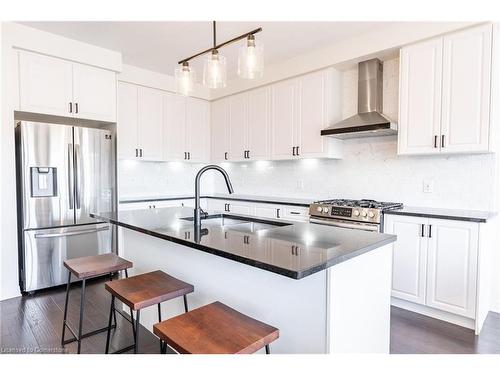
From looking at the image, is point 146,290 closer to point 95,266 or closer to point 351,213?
point 95,266

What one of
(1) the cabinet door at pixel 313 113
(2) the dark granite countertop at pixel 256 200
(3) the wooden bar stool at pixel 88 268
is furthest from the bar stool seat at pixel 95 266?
(1) the cabinet door at pixel 313 113

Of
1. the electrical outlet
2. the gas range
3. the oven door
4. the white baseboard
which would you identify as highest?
the electrical outlet

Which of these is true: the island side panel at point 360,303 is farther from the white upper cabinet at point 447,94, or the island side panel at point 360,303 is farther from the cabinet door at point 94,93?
the cabinet door at point 94,93

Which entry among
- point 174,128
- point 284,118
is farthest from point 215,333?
point 174,128

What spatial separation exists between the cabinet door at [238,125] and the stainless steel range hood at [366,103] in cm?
147

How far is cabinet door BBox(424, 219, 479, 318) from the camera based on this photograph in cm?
243

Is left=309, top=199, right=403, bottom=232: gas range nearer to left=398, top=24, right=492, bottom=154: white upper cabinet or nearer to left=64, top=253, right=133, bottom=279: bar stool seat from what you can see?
left=398, top=24, right=492, bottom=154: white upper cabinet

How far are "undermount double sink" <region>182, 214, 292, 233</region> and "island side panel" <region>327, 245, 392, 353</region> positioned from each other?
1.97 feet

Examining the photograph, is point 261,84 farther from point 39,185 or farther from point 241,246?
point 241,246

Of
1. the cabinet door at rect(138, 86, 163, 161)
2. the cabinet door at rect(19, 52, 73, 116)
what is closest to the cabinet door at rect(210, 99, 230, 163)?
the cabinet door at rect(138, 86, 163, 161)

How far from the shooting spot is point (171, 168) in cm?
509

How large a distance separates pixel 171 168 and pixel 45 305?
2669mm

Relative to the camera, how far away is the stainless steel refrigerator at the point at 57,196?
3.14m
